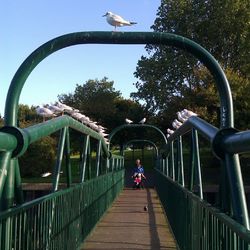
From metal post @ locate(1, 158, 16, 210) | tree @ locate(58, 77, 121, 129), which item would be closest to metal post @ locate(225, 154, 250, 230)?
metal post @ locate(1, 158, 16, 210)

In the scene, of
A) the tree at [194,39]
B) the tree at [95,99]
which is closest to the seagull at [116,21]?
the tree at [194,39]

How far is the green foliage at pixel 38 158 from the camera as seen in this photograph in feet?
143

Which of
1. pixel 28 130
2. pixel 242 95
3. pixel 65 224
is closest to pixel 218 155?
pixel 28 130

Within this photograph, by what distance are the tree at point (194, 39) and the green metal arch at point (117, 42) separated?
118 ft

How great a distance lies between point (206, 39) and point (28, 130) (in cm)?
4180

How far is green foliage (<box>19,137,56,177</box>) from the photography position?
4372 cm

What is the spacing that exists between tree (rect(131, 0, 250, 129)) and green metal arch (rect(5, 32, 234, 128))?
3585 cm

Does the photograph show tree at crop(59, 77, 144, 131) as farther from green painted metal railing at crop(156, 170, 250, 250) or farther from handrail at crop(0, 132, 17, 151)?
handrail at crop(0, 132, 17, 151)

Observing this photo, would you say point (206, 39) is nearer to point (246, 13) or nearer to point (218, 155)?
point (246, 13)

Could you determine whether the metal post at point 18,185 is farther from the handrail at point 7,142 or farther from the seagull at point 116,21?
the seagull at point 116,21

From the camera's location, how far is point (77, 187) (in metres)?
8.73

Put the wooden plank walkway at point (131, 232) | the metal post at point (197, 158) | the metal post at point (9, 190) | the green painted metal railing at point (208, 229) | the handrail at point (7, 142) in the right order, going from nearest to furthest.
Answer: the green painted metal railing at point (208, 229) → the handrail at point (7, 142) → the metal post at point (9, 190) → the metal post at point (197, 158) → the wooden plank walkway at point (131, 232)

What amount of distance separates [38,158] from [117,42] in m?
37.4

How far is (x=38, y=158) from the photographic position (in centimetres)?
4462
